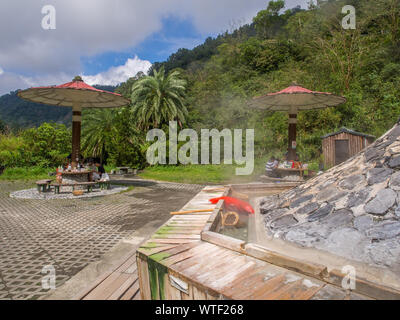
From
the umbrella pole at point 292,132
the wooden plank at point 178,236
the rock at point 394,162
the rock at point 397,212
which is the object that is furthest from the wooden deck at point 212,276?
the umbrella pole at point 292,132

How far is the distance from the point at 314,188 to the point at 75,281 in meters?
4.32

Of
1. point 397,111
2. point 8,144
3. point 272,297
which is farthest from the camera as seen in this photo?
point 8,144

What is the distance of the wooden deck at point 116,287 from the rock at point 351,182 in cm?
357

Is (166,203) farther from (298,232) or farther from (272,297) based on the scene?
(272,297)

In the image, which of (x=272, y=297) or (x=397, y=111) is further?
(x=397, y=111)

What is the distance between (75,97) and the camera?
394 inches

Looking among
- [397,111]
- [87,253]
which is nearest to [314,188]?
[87,253]

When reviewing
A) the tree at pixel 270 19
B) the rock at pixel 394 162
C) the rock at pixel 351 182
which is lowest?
the rock at pixel 351 182

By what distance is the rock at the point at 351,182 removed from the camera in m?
4.18

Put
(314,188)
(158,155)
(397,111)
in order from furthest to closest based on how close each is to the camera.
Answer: (158,155)
(397,111)
(314,188)

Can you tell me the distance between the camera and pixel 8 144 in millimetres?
17188

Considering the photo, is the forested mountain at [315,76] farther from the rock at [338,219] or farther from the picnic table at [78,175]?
the rock at [338,219]
